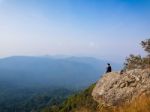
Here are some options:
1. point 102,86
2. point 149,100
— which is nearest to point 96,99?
point 102,86

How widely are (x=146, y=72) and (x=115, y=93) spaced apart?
6.45 ft

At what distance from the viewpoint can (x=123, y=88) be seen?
546 inches

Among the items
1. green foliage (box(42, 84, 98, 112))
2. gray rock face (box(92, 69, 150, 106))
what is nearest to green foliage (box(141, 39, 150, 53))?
green foliage (box(42, 84, 98, 112))

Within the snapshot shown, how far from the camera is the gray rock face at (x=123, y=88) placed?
42.7 ft

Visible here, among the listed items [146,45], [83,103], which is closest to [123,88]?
[83,103]

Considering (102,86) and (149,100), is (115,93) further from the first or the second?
(149,100)

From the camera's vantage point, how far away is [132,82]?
1411 centimetres

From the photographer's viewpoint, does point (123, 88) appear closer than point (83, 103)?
Yes

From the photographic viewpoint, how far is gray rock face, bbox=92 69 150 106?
13.0m

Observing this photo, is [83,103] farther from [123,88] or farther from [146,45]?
[146,45]

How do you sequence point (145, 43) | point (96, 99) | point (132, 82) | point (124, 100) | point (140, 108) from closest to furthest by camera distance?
point (140, 108) < point (124, 100) < point (132, 82) < point (96, 99) < point (145, 43)

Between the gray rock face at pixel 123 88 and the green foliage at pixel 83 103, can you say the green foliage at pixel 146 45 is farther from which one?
the gray rock face at pixel 123 88

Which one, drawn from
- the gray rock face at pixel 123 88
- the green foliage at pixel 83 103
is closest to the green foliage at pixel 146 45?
the green foliage at pixel 83 103

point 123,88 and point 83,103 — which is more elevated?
point 123,88
